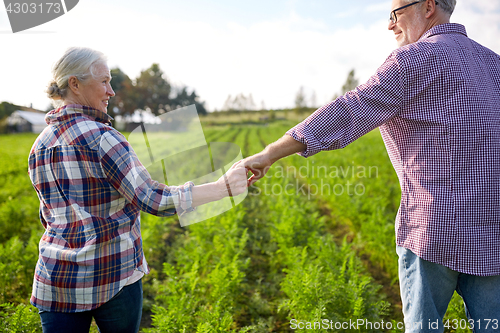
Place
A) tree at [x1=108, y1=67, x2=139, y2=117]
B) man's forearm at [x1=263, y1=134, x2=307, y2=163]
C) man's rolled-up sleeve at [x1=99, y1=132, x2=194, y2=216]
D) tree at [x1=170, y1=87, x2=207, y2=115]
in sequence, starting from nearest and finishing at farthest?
man's rolled-up sleeve at [x1=99, y1=132, x2=194, y2=216] → man's forearm at [x1=263, y1=134, x2=307, y2=163] → tree at [x1=170, y1=87, x2=207, y2=115] → tree at [x1=108, y1=67, x2=139, y2=117]

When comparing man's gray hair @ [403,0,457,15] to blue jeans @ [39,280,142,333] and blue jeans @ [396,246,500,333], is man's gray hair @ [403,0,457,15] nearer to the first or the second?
blue jeans @ [396,246,500,333]

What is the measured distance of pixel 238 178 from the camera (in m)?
1.61

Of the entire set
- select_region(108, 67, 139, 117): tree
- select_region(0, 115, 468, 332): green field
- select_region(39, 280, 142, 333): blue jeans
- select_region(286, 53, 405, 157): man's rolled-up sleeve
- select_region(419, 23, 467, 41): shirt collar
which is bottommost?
select_region(0, 115, 468, 332): green field

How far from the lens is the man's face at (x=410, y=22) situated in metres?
1.61

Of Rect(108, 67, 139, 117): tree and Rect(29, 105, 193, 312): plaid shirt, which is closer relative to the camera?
Rect(29, 105, 193, 312): plaid shirt

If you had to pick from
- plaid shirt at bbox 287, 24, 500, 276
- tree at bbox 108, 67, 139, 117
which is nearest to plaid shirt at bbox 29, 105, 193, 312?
tree at bbox 108, 67, 139, 117

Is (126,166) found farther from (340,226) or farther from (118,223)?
(340,226)

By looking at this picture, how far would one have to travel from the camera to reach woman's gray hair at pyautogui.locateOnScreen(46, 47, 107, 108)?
57.3 inches

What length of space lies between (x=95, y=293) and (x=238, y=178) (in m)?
0.81

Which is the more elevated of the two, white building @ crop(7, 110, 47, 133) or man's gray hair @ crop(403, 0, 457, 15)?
A: white building @ crop(7, 110, 47, 133)

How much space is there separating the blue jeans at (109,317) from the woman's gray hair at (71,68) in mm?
954

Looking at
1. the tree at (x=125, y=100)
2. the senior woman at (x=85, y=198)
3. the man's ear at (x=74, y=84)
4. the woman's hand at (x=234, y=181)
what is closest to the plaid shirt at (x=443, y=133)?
the woman's hand at (x=234, y=181)

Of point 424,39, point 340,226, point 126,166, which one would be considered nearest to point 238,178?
point 126,166

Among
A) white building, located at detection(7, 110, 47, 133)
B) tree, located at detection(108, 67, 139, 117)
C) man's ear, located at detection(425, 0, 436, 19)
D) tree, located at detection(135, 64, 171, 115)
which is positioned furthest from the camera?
white building, located at detection(7, 110, 47, 133)
